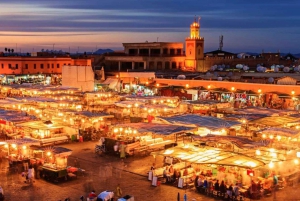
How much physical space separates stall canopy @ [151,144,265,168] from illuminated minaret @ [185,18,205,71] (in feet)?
120

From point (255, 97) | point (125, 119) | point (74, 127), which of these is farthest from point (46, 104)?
point (255, 97)

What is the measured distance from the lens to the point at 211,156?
530 inches

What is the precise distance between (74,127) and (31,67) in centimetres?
3253

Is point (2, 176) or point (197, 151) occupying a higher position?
point (197, 151)

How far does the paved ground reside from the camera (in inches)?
490

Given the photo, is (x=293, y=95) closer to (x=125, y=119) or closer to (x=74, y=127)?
(x=125, y=119)

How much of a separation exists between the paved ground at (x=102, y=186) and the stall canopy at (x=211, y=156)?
1005mm

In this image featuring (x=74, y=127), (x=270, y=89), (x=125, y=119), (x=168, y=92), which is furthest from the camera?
(x=168, y=92)

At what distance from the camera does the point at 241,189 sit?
12352mm

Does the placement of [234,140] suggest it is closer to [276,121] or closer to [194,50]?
[276,121]

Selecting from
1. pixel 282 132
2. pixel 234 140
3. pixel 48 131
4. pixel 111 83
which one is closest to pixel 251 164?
pixel 234 140

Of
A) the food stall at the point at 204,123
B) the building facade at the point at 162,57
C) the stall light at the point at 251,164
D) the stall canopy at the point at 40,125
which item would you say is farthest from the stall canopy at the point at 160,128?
the building facade at the point at 162,57

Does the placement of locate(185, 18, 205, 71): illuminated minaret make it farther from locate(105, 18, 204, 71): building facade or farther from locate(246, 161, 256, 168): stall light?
locate(246, 161, 256, 168): stall light

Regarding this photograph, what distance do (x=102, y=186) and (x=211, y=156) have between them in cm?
350
